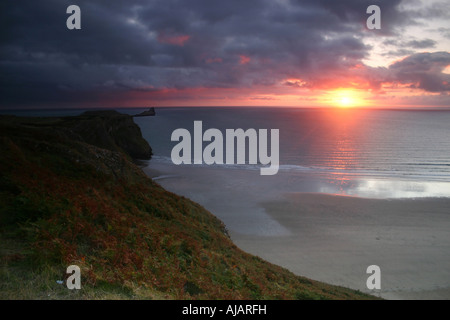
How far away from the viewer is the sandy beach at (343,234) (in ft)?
54.2

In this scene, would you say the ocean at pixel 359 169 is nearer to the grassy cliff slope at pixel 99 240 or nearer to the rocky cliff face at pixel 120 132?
the rocky cliff face at pixel 120 132

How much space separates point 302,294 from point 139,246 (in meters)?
6.31

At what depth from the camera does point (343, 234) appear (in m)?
22.4

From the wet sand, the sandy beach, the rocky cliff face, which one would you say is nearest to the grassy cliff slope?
the wet sand

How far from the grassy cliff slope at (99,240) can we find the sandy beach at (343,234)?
5.45m

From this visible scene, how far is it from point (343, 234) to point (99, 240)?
66.4ft

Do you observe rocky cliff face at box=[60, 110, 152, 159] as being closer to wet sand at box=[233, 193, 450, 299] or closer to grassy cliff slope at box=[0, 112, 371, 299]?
grassy cliff slope at box=[0, 112, 371, 299]

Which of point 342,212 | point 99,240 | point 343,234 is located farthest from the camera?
point 342,212

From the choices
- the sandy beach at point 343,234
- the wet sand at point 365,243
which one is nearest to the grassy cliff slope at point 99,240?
the wet sand at point 365,243

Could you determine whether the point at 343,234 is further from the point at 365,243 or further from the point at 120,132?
the point at 120,132

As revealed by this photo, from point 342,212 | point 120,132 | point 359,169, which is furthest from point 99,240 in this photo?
point 120,132

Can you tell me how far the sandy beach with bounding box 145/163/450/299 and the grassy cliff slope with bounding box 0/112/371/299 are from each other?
17.9 ft
